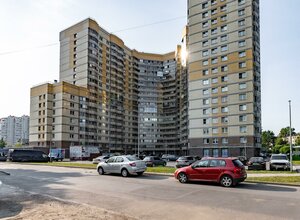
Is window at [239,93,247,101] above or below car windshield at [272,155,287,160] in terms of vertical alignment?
above

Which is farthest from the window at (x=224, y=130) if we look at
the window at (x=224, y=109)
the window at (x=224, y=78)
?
the window at (x=224, y=78)

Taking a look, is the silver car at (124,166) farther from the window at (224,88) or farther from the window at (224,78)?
the window at (224,78)

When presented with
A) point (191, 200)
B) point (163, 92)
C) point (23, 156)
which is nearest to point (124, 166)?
point (191, 200)

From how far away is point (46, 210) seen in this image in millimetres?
8484

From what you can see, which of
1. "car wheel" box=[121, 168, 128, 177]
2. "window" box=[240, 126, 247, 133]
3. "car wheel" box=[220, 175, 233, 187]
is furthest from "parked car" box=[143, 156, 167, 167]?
"window" box=[240, 126, 247, 133]

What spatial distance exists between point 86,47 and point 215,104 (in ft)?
146

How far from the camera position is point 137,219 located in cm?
759

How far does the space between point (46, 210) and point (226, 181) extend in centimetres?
911

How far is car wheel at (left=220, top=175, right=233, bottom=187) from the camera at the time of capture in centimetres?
1408

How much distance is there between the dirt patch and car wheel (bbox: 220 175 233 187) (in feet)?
25.6

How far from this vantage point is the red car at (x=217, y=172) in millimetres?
14188

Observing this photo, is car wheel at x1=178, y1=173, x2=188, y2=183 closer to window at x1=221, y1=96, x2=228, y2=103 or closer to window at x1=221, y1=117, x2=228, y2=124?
window at x1=221, y1=117, x2=228, y2=124

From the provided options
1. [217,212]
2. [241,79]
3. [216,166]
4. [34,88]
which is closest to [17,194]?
[217,212]

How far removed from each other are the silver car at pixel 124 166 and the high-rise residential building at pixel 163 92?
136 feet
